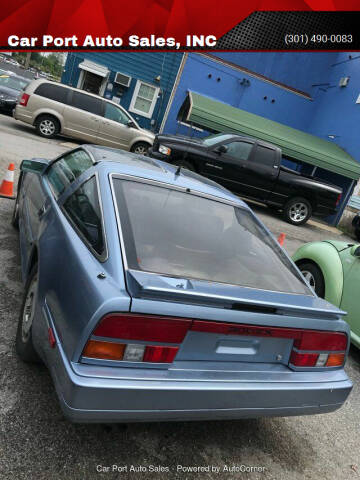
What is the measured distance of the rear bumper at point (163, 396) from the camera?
167 centimetres

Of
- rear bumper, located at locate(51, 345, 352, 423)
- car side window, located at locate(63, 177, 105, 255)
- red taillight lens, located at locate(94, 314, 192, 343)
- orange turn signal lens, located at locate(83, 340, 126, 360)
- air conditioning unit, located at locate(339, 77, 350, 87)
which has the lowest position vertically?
rear bumper, located at locate(51, 345, 352, 423)

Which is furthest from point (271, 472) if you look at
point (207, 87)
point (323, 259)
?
point (207, 87)

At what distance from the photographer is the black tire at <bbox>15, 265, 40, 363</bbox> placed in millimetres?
2371

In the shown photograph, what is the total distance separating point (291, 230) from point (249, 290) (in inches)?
333

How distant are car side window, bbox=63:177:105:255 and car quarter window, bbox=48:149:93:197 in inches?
10.8

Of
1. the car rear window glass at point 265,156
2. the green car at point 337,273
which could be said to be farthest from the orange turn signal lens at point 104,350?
the car rear window glass at point 265,156

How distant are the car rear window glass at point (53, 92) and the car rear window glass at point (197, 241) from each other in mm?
10454

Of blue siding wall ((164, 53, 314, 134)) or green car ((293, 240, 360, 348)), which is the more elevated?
blue siding wall ((164, 53, 314, 134))

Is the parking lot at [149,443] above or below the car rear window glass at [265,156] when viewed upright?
below

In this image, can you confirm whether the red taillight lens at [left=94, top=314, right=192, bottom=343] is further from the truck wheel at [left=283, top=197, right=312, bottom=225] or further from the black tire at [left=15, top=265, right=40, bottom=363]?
the truck wheel at [left=283, top=197, right=312, bottom=225]

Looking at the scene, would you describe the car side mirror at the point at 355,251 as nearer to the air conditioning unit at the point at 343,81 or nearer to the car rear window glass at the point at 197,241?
the car rear window glass at the point at 197,241

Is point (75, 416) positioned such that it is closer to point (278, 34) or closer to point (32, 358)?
point (32, 358)

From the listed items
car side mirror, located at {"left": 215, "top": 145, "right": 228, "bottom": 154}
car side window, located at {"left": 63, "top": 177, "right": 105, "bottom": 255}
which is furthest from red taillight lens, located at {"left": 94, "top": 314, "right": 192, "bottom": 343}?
car side mirror, located at {"left": 215, "top": 145, "right": 228, "bottom": 154}

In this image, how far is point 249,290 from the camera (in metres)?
2.18
